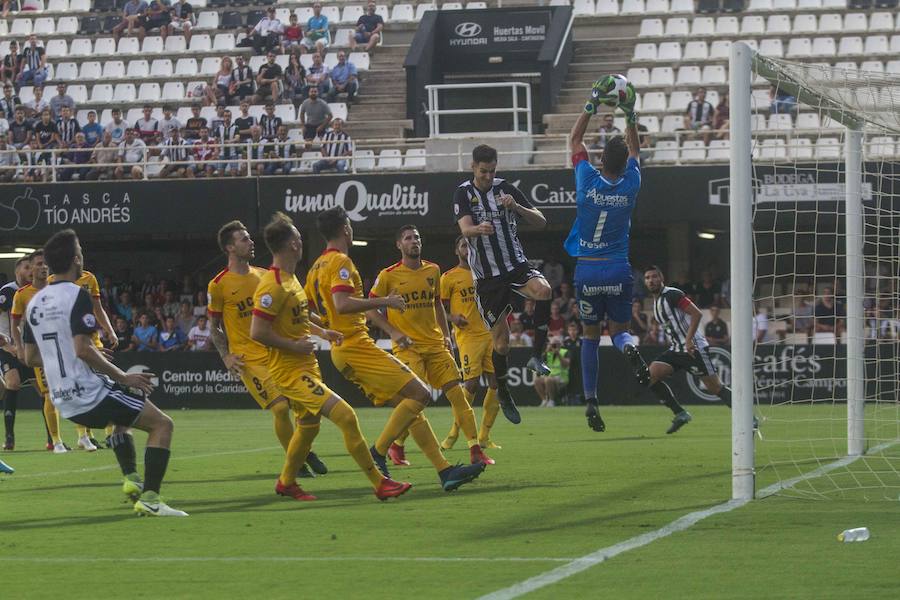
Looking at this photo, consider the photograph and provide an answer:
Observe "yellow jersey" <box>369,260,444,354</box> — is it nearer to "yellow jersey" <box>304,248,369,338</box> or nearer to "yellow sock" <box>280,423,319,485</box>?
"yellow jersey" <box>304,248,369,338</box>

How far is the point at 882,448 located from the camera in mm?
12469

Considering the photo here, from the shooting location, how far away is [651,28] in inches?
1236

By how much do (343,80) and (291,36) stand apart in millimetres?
2223

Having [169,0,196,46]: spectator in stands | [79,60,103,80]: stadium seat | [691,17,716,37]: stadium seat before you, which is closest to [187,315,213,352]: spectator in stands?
[79,60,103,80]: stadium seat

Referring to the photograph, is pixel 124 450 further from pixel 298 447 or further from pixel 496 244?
pixel 496 244

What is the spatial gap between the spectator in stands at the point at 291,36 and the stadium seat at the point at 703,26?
350 inches

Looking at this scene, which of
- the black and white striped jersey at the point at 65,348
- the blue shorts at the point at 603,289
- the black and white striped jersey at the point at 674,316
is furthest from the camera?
the black and white striped jersey at the point at 674,316

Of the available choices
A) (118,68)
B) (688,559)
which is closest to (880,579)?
(688,559)

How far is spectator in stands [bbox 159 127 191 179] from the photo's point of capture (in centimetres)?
2798

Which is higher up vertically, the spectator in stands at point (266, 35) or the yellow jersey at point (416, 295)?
the spectator in stands at point (266, 35)

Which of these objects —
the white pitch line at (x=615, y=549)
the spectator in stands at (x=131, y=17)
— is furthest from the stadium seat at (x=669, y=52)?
the white pitch line at (x=615, y=549)

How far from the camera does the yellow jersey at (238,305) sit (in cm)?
1129

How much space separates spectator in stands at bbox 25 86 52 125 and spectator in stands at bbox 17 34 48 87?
1.22 m

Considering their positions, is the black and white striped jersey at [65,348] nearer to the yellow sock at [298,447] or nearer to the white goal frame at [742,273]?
the yellow sock at [298,447]
